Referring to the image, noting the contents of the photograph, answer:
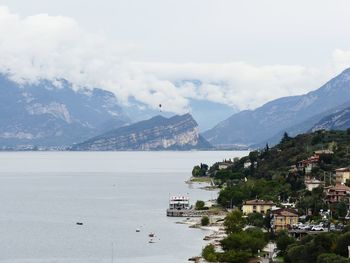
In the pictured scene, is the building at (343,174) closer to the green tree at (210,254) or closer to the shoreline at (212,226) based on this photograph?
the shoreline at (212,226)

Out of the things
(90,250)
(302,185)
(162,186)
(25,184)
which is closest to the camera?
(90,250)

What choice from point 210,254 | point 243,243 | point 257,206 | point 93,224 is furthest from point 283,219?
point 93,224

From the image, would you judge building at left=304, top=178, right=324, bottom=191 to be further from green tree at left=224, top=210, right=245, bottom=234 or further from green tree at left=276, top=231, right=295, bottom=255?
green tree at left=276, top=231, right=295, bottom=255

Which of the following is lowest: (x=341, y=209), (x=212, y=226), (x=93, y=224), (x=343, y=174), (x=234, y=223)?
(x=93, y=224)

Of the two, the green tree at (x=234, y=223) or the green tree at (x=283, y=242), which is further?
Answer: the green tree at (x=234, y=223)

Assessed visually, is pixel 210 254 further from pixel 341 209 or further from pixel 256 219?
pixel 256 219

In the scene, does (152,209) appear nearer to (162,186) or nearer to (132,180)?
(162,186)

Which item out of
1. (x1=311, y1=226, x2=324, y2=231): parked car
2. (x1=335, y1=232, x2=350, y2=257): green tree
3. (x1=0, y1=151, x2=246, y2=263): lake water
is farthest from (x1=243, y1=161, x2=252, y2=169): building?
(x1=335, y1=232, x2=350, y2=257): green tree

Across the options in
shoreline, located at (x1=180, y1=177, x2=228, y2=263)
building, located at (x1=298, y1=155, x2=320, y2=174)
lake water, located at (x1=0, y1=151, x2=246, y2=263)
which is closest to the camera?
lake water, located at (x1=0, y1=151, x2=246, y2=263)

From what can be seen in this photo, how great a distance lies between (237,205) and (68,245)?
28454 mm

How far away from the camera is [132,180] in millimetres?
170500

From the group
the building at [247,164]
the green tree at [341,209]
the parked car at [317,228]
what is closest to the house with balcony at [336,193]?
the green tree at [341,209]

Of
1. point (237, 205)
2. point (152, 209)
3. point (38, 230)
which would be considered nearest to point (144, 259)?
point (38, 230)

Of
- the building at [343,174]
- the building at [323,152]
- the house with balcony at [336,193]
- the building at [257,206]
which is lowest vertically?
the building at [257,206]
